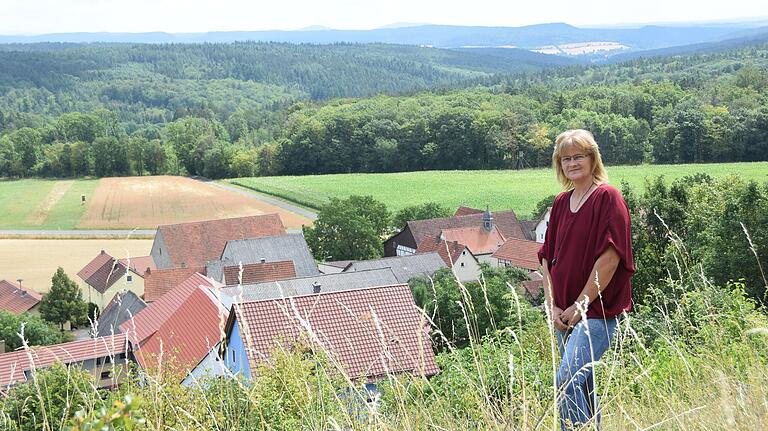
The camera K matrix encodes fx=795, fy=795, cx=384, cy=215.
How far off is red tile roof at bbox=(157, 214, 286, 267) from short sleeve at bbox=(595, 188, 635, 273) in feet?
133

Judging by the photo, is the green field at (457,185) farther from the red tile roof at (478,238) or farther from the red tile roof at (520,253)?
the red tile roof at (520,253)

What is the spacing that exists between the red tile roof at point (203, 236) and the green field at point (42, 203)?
2559 centimetres

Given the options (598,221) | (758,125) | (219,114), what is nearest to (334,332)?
(598,221)

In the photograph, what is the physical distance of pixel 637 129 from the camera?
9131 centimetres

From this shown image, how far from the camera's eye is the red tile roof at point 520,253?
4016cm

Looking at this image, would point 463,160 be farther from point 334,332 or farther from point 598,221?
point 598,221

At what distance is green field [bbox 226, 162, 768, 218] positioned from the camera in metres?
65.9

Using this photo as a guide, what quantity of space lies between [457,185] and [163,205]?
91.1 ft

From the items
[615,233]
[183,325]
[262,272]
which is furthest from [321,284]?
[615,233]

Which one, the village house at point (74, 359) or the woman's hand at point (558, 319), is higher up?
the woman's hand at point (558, 319)

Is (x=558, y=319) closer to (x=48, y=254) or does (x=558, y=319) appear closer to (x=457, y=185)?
(x=48, y=254)

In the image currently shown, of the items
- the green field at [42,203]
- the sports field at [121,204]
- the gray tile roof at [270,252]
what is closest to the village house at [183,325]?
the gray tile roof at [270,252]

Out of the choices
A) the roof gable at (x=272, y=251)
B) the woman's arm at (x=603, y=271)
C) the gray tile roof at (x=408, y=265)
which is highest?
the woman's arm at (x=603, y=271)

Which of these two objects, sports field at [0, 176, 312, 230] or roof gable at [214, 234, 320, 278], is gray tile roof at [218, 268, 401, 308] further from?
sports field at [0, 176, 312, 230]
